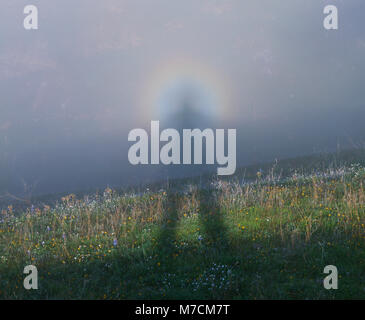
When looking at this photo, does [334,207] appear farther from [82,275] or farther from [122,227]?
[82,275]

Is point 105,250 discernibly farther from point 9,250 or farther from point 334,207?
point 334,207

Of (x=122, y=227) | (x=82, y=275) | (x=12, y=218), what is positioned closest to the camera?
(x=82, y=275)

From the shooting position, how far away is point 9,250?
825 cm

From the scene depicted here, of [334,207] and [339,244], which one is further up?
[334,207]

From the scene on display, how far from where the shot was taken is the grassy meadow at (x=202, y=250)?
6145 mm

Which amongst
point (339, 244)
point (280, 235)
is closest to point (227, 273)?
point (280, 235)

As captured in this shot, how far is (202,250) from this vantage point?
7293mm

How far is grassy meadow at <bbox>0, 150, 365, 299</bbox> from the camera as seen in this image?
614 centimetres

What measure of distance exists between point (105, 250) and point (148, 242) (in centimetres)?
87
